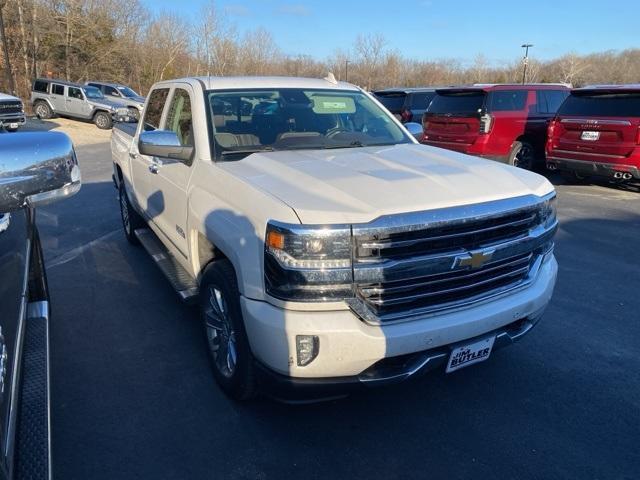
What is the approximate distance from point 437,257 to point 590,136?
815cm

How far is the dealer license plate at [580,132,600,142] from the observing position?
9.11m

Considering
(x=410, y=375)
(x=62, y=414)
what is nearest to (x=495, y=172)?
(x=410, y=375)

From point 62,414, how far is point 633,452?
3.26 metres

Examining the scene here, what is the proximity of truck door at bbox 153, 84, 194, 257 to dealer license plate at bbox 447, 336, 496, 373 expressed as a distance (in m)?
2.01

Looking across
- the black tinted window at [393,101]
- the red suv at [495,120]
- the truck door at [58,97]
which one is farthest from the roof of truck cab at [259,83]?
the truck door at [58,97]

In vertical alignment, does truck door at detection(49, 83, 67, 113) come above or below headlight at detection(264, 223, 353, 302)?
above

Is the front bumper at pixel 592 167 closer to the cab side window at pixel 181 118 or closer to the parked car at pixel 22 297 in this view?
the cab side window at pixel 181 118

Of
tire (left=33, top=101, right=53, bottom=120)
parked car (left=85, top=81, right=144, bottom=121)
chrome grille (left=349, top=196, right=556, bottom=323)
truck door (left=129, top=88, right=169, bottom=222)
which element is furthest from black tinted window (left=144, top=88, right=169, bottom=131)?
tire (left=33, top=101, right=53, bottom=120)

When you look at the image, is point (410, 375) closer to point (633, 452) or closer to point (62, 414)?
point (633, 452)

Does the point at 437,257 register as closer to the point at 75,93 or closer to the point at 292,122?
the point at 292,122

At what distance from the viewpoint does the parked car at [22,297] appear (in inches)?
64.1

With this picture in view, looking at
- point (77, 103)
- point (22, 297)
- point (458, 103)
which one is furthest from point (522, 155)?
point (77, 103)

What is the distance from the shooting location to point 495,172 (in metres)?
3.12

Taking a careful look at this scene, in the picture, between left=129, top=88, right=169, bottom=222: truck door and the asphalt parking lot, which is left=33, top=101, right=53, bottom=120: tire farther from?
the asphalt parking lot
